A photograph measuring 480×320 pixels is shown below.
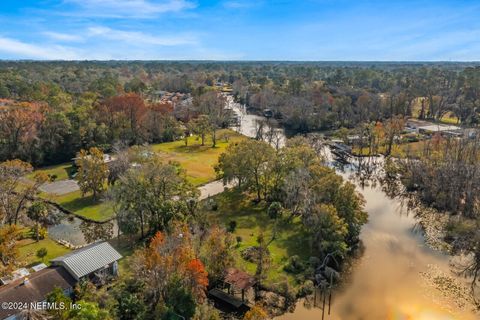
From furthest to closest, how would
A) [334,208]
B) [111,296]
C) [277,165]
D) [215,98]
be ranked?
[215,98] → [277,165] → [334,208] → [111,296]

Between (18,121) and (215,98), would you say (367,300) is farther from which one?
(215,98)

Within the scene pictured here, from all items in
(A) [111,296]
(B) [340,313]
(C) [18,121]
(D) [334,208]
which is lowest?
(B) [340,313]

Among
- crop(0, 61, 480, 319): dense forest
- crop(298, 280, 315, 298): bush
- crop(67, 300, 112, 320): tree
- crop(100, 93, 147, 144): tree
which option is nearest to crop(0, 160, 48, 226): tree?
crop(0, 61, 480, 319): dense forest

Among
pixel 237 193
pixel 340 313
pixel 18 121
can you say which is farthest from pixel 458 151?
pixel 18 121

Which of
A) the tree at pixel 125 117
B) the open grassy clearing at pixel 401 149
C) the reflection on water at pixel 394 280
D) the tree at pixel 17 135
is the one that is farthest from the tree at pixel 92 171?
the open grassy clearing at pixel 401 149

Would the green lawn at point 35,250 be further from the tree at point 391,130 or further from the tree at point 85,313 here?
the tree at point 391,130

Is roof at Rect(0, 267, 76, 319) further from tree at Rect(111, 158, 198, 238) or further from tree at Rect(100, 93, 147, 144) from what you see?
tree at Rect(100, 93, 147, 144)

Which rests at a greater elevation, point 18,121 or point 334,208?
point 18,121
